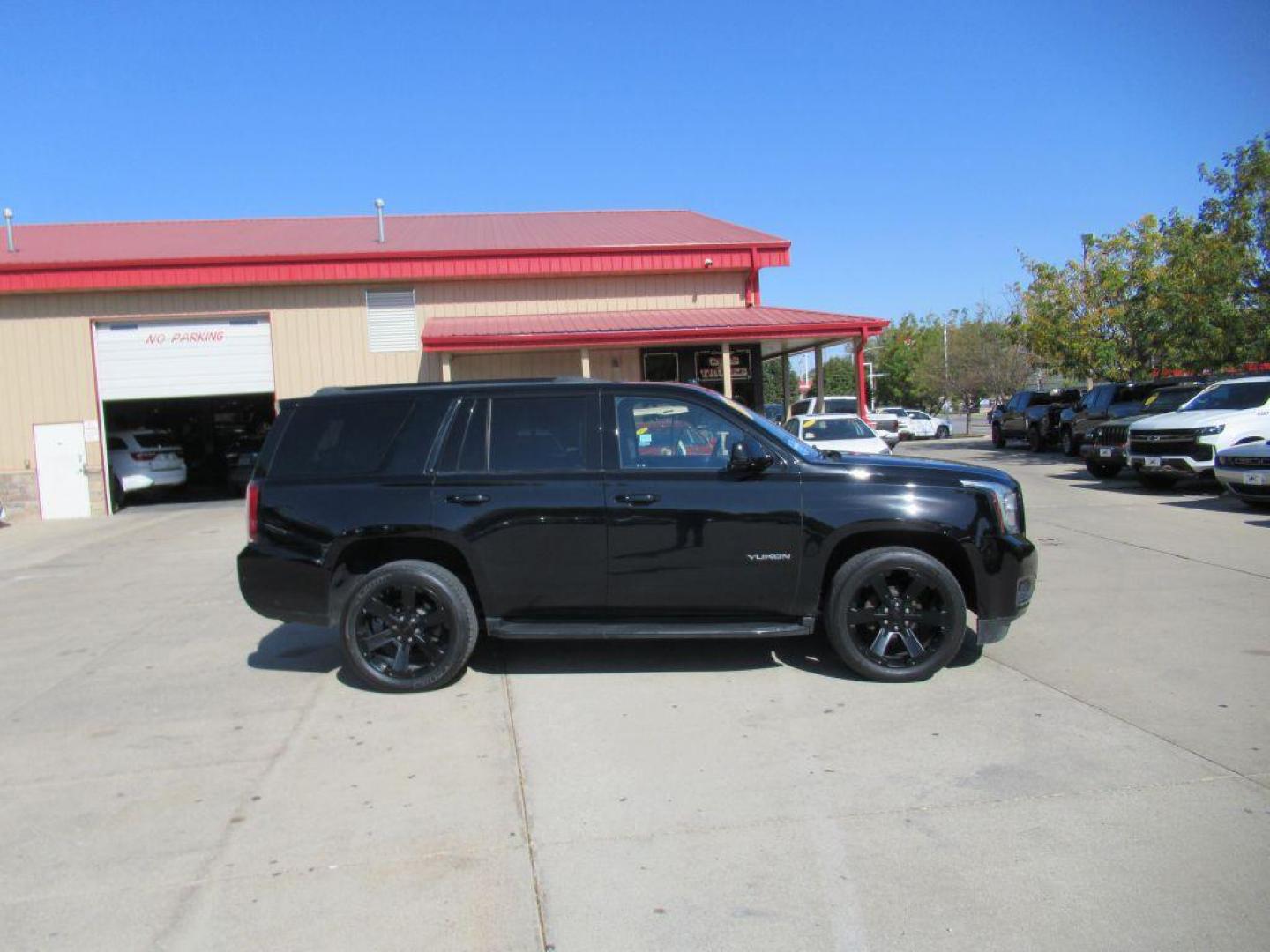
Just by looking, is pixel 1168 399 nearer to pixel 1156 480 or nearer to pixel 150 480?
pixel 1156 480

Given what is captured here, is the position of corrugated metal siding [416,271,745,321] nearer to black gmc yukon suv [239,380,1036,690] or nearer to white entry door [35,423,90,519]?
white entry door [35,423,90,519]

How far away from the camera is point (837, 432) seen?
57.7 ft

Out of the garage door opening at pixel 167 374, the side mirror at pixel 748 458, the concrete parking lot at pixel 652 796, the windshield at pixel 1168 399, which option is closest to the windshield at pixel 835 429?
the windshield at pixel 1168 399

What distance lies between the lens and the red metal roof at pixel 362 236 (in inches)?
787

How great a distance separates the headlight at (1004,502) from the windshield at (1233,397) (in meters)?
12.2

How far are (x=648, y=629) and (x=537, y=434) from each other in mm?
1350

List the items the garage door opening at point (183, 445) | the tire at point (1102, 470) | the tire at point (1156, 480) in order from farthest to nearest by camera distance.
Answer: the garage door opening at point (183, 445) → the tire at point (1102, 470) → the tire at point (1156, 480)

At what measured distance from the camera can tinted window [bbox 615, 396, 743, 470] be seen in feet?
19.2

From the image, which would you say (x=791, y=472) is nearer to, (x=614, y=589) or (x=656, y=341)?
(x=614, y=589)

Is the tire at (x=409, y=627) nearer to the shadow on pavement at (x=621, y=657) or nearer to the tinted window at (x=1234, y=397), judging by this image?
the shadow on pavement at (x=621, y=657)

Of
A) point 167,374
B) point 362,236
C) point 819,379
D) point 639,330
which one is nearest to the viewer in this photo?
point 639,330

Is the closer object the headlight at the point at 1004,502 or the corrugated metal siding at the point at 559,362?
the headlight at the point at 1004,502

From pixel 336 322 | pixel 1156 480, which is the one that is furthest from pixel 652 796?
pixel 336 322

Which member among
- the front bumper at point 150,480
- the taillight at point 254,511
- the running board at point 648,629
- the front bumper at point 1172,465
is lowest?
the running board at point 648,629
